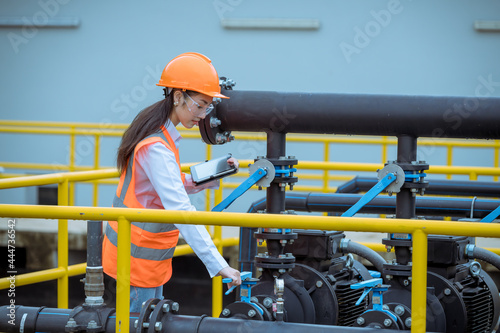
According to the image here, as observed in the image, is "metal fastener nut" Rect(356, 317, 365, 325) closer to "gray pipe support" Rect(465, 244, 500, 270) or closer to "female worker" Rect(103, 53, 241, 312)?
"female worker" Rect(103, 53, 241, 312)

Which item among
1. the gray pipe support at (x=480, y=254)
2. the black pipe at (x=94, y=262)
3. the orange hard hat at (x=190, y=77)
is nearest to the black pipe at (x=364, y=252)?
the gray pipe support at (x=480, y=254)

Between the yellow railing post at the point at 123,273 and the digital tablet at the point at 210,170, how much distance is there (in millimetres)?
644

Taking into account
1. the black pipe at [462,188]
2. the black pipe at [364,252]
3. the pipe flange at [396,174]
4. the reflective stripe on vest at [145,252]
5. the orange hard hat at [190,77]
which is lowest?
the black pipe at [364,252]

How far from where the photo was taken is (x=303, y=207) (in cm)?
439

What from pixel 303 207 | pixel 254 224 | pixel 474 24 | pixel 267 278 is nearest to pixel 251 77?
pixel 474 24

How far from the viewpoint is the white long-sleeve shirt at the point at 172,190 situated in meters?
2.94

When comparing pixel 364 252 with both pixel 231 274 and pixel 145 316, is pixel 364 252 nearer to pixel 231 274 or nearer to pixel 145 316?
pixel 231 274

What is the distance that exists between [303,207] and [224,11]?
630 cm

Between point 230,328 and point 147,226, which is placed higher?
point 147,226

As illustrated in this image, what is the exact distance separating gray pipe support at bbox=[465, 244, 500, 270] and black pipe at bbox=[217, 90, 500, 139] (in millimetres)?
783

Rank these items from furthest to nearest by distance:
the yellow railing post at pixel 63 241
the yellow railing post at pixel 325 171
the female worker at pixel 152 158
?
the yellow railing post at pixel 325 171
the yellow railing post at pixel 63 241
the female worker at pixel 152 158

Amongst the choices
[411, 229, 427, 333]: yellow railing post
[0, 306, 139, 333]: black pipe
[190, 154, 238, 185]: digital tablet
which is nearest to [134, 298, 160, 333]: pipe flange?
[0, 306, 139, 333]: black pipe

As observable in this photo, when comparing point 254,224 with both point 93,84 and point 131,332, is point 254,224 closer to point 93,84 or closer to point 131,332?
point 131,332

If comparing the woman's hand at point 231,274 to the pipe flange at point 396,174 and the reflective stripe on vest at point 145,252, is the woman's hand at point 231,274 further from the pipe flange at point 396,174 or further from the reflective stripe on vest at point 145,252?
the pipe flange at point 396,174
